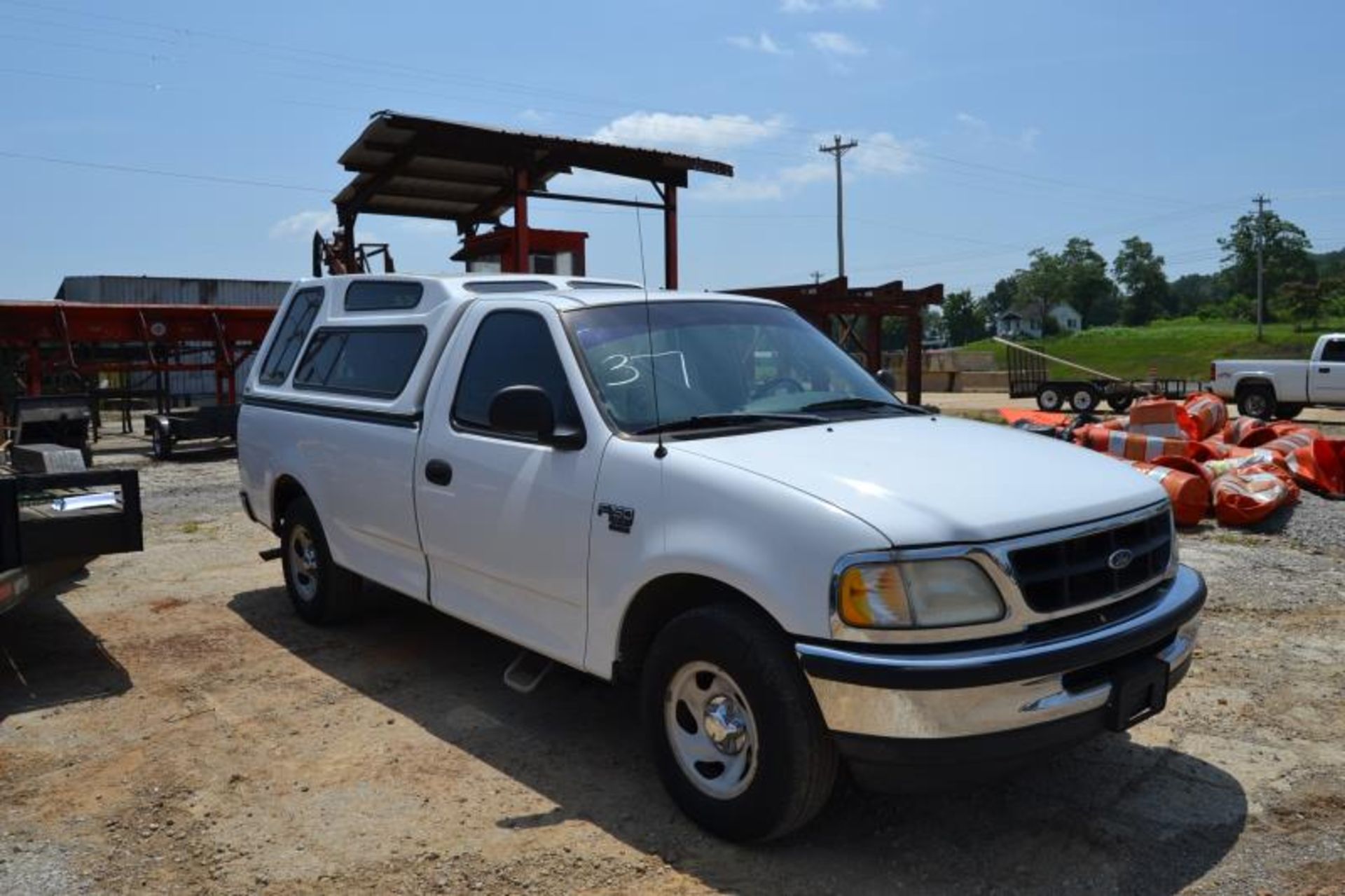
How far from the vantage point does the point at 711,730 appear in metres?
3.41

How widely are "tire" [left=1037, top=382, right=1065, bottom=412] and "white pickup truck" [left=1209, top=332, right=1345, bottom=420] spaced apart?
3764mm

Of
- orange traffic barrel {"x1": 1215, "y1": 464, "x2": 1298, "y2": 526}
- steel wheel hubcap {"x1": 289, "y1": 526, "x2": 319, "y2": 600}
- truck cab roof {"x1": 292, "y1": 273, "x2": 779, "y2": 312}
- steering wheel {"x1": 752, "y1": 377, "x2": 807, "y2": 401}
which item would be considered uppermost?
truck cab roof {"x1": 292, "y1": 273, "x2": 779, "y2": 312}

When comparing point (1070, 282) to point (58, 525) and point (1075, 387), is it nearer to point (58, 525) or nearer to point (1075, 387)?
point (1075, 387)

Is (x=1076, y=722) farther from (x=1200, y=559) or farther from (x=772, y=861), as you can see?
(x=1200, y=559)

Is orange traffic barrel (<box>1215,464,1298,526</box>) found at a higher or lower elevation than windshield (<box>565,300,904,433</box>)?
lower

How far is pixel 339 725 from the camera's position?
4551 mm

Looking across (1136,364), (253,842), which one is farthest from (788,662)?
(1136,364)

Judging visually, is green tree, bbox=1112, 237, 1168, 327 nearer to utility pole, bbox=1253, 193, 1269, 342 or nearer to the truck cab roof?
utility pole, bbox=1253, 193, 1269, 342

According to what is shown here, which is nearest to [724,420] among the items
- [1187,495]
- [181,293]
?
[1187,495]

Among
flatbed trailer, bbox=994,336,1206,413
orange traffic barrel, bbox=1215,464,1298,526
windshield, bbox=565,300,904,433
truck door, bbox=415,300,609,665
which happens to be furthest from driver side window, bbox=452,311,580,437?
flatbed trailer, bbox=994,336,1206,413

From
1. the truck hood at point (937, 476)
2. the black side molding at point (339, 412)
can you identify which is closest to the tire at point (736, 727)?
the truck hood at point (937, 476)

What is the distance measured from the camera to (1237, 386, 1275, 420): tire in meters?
23.5

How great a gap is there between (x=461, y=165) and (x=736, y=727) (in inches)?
453

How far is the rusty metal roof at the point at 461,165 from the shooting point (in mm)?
12281
